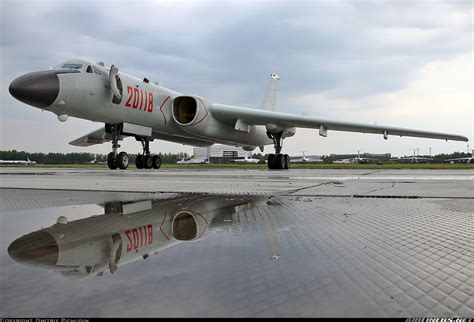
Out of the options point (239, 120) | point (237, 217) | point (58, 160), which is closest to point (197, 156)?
point (58, 160)

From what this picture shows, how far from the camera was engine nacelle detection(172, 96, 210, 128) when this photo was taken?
1823cm

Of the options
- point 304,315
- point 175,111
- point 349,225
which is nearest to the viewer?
point 304,315

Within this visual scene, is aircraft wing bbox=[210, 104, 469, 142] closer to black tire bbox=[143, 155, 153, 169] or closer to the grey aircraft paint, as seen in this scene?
the grey aircraft paint

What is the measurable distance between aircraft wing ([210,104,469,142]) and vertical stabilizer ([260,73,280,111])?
825cm

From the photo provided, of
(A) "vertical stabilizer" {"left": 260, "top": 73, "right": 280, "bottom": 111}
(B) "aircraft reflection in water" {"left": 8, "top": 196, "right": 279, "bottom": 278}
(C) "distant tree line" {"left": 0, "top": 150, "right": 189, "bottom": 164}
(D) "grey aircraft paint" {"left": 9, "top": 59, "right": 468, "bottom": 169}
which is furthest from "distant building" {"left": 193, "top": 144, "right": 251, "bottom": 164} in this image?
(B) "aircraft reflection in water" {"left": 8, "top": 196, "right": 279, "bottom": 278}

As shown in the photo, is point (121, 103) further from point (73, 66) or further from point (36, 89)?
point (36, 89)

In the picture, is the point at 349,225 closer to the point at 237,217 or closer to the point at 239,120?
the point at 237,217

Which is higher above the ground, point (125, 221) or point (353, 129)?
point (353, 129)

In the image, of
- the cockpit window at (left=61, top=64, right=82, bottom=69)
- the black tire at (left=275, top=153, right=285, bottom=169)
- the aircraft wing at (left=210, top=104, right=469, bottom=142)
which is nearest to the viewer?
the cockpit window at (left=61, top=64, right=82, bottom=69)

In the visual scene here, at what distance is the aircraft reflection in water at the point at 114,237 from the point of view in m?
1.97

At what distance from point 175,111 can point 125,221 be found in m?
15.6

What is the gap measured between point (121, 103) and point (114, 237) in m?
13.7

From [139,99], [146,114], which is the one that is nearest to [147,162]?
[146,114]

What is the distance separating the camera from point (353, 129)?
20500 millimetres
